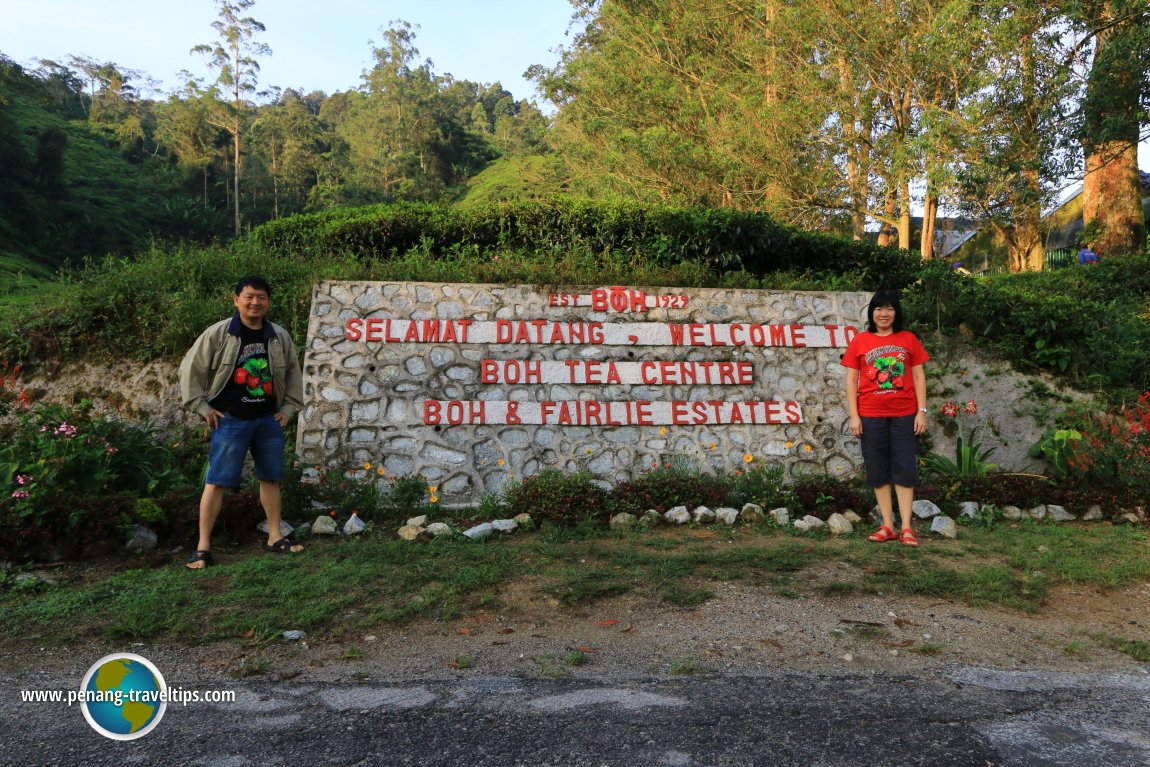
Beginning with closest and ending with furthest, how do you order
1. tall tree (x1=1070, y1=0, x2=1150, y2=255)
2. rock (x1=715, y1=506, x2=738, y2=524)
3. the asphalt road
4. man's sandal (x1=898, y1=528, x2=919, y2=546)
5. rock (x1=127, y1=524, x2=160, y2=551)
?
1. the asphalt road
2. rock (x1=127, y1=524, x2=160, y2=551)
3. man's sandal (x1=898, y1=528, x2=919, y2=546)
4. rock (x1=715, y1=506, x2=738, y2=524)
5. tall tree (x1=1070, y1=0, x2=1150, y2=255)

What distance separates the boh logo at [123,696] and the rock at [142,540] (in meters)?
1.75

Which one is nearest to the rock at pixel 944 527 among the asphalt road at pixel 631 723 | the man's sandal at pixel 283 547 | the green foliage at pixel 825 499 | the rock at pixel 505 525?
the green foliage at pixel 825 499

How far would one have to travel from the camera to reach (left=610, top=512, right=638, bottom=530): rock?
546 cm

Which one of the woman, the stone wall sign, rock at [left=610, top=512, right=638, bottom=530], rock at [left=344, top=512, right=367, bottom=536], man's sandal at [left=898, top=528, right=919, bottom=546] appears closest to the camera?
man's sandal at [left=898, top=528, right=919, bottom=546]

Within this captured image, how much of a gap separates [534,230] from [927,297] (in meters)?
4.36

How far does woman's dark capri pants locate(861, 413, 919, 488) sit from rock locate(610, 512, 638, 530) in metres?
1.73

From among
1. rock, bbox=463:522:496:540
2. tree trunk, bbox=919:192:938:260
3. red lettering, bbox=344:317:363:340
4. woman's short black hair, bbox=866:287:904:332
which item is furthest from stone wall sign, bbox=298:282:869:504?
tree trunk, bbox=919:192:938:260

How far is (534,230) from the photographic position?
8.47 m

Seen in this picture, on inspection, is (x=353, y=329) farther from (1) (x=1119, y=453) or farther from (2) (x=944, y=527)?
(1) (x=1119, y=453)

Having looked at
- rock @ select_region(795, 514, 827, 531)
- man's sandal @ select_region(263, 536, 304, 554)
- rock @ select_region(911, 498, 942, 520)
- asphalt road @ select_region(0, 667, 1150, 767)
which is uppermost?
rock @ select_region(911, 498, 942, 520)

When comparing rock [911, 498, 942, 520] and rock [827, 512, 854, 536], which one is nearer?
rock [827, 512, 854, 536]

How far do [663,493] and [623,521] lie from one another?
1.78 ft

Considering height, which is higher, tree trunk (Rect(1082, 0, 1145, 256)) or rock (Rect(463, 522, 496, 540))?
tree trunk (Rect(1082, 0, 1145, 256))

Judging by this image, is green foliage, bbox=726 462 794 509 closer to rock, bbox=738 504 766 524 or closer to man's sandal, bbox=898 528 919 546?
rock, bbox=738 504 766 524
